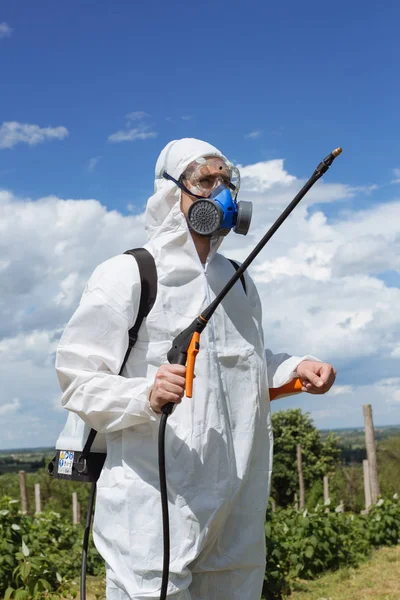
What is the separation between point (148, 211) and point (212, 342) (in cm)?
50

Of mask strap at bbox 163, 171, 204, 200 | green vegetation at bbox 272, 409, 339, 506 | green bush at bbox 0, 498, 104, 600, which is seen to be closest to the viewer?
mask strap at bbox 163, 171, 204, 200

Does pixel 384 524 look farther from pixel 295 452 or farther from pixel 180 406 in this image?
pixel 295 452

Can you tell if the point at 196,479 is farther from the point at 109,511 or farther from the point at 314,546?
the point at 314,546

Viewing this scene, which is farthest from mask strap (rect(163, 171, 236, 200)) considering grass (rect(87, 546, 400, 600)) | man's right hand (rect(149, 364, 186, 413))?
grass (rect(87, 546, 400, 600))

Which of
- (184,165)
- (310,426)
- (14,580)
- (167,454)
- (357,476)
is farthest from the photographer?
(310,426)

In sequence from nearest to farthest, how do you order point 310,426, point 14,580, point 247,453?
point 247,453 < point 14,580 < point 310,426

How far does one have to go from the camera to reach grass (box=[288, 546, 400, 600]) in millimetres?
5832

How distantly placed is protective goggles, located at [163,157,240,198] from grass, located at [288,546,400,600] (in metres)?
4.06

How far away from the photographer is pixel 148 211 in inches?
96.3

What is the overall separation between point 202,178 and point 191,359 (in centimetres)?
69

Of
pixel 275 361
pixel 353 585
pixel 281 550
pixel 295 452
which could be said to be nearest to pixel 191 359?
pixel 275 361

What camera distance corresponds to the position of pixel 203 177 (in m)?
2.43

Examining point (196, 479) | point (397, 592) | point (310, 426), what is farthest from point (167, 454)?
point (310, 426)

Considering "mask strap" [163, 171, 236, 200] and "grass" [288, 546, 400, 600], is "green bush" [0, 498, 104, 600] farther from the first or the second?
"mask strap" [163, 171, 236, 200]
